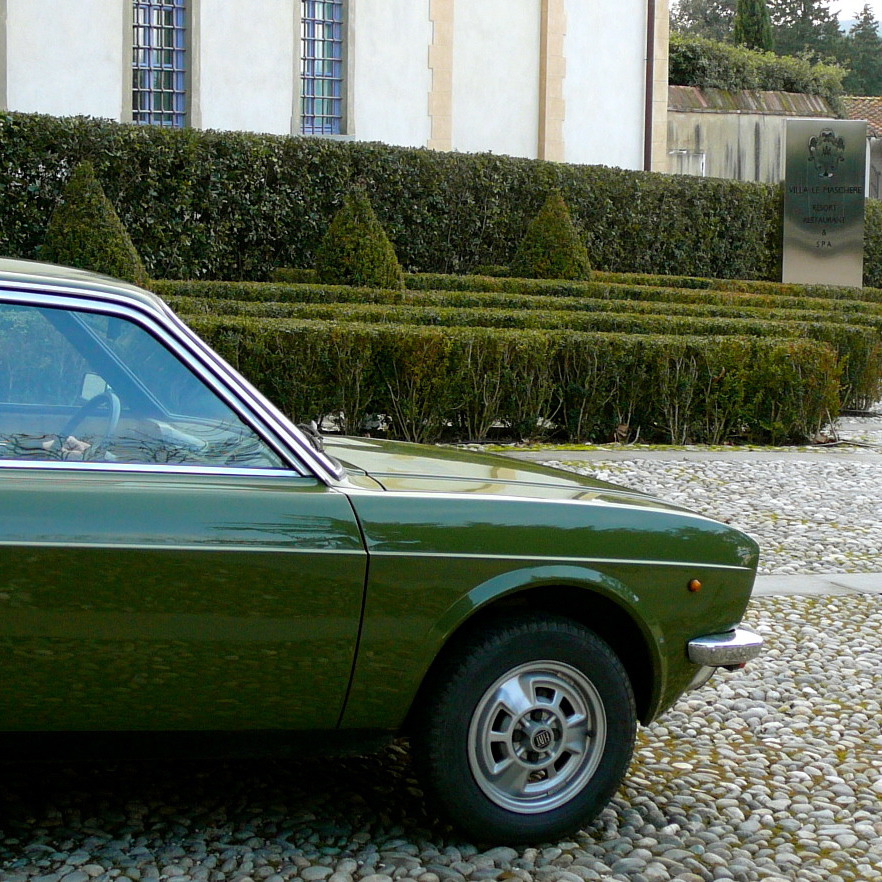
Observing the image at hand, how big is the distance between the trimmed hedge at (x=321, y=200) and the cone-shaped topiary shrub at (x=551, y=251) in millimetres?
1620

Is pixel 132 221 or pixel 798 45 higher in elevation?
pixel 798 45

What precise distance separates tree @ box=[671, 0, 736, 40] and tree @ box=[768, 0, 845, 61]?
4328 millimetres

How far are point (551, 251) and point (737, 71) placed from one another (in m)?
21.9

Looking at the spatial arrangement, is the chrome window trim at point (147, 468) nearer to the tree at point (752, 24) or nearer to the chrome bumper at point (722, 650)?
the chrome bumper at point (722, 650)

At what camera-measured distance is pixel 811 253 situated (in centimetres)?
2675

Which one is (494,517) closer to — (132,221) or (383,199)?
(132,221)

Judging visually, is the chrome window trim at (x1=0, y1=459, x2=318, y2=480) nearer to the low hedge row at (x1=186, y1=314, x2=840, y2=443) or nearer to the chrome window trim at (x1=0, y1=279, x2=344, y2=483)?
the chrome window trim at (x1=0, y1=279, x2=344, y2=483)

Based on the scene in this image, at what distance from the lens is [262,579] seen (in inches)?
137

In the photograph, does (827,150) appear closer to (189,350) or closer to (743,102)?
(743,102)

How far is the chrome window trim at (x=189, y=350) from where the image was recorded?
11.7 feet

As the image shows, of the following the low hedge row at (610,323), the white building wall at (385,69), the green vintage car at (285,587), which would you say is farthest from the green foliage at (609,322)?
the white building wall at (385,69)

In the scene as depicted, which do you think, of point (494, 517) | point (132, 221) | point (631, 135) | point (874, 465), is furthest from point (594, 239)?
point (494, 517)

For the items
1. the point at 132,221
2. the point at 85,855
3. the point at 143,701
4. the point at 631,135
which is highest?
the point at 631,135

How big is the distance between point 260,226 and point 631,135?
42.8 ft
